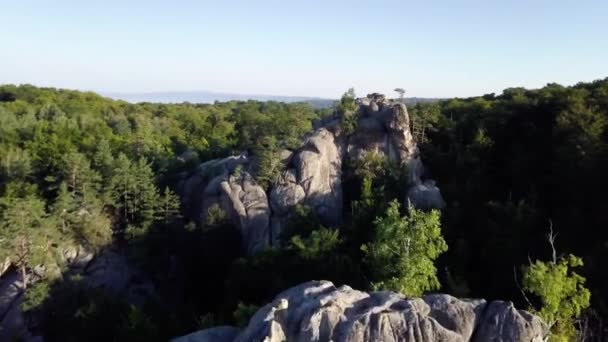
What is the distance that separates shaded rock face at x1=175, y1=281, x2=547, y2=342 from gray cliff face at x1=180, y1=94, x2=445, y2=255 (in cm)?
1509

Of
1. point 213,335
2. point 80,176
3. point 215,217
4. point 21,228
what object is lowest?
point 213,335

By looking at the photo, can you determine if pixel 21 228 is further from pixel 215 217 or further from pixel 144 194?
pixel 215 217

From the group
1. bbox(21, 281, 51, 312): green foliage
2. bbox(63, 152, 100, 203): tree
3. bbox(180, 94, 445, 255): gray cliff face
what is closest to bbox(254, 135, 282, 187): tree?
bbox(180, 94, 445, 255): gray cliff face

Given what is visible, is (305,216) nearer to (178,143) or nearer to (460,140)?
(460,140)

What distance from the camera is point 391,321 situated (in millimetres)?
16453

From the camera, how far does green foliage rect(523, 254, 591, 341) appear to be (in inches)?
677

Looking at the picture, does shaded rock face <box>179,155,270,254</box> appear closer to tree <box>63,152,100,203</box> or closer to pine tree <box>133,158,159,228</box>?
pine tree <box>133,158,159,228</box>

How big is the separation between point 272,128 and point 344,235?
46.6ft

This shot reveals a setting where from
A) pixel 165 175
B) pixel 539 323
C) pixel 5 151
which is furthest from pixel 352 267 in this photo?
pixel 5 151

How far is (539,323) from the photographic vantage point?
53.9 feet

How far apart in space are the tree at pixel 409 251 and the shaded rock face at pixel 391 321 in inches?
77.9

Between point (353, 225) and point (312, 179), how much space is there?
6.11 metres

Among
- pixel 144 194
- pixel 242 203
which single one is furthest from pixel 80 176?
pixel 242 203

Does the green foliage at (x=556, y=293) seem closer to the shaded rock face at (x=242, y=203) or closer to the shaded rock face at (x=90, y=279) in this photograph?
the shaded rock face at (x=242, y=203)
